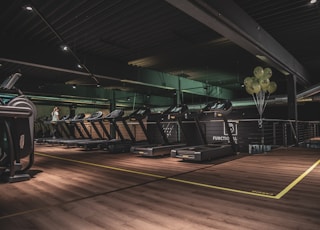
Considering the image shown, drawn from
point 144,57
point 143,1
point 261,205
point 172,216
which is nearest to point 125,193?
point 172,216

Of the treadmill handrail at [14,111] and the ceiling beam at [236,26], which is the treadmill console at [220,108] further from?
the treadmill handrail at [14,111]

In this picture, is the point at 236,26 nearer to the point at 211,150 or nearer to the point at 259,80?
the point at 211,150

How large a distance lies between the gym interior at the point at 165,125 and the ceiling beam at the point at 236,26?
31 millimetres

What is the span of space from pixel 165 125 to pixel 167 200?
814cm

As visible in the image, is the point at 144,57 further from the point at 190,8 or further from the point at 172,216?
the point at 172,216

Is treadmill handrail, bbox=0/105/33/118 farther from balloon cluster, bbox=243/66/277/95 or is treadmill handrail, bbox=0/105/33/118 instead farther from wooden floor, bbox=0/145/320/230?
balloon cluster, bbox=243/66/277/95

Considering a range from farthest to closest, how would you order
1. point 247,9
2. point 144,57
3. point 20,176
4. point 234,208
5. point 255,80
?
1. point 144,57
2. point 255,80
3. point 247,9
4. point 20,176
5. point 234,208

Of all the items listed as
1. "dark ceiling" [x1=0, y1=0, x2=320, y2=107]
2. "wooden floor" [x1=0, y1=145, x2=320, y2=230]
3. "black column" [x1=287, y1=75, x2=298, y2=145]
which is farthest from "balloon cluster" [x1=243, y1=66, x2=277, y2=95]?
"wooden floor" [x1=0, y1=145, x2=320, y2=230]

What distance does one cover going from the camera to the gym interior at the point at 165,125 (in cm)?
229

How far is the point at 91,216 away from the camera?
2.18m

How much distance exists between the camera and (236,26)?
473 centimetres

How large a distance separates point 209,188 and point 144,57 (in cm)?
623

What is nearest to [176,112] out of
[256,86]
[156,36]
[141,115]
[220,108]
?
[220,108]

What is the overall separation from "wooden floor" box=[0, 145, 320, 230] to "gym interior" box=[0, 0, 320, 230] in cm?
2
